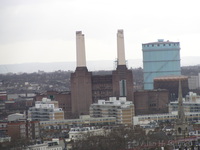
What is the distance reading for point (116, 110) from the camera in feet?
383

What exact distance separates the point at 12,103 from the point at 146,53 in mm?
38629

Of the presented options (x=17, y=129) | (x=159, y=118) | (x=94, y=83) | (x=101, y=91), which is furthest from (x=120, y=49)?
(x=17, y=129)

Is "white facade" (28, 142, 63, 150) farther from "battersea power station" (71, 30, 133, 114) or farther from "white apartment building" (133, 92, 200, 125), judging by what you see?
"battersea power station" (71, 30, 133, 114)

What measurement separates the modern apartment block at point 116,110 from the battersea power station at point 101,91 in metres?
11.4

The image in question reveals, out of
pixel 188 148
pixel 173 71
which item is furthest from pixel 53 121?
pixel 173 71

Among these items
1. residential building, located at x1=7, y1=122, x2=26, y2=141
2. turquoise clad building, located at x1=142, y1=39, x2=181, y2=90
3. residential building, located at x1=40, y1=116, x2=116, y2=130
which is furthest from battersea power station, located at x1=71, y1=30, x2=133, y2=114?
turquoise clad building, located at x1=142, y1=39, x2=181, y2=90

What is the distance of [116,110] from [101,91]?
2282cm

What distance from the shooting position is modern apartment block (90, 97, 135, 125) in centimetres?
11506

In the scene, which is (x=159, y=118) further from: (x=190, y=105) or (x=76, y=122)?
(x=190, y=105)

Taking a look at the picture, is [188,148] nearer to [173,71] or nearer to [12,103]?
[12,103]

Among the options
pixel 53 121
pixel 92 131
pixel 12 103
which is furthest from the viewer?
pixel 12 103

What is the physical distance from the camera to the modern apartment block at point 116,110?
115 metres

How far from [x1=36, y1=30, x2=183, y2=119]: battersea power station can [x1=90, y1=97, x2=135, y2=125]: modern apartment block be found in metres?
11.4

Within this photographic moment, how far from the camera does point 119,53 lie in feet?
465
